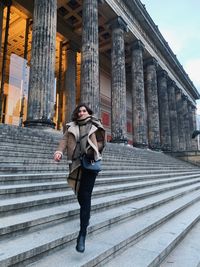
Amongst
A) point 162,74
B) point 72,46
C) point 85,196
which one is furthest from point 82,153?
point 162,74

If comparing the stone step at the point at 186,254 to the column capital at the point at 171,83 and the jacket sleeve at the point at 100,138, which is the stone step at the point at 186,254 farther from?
the column capital at the point at 171,83

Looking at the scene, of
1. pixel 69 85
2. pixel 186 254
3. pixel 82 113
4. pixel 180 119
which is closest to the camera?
pixel 82 113

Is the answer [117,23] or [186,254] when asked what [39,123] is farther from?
[117,23]

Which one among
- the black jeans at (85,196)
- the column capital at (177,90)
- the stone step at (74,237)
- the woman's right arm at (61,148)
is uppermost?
the column capital at (177,90)

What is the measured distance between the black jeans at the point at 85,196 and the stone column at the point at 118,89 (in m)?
14.3

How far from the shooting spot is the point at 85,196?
247 cm

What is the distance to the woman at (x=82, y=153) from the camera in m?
2.47

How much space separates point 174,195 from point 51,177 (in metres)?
3.63

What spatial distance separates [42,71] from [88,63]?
13.5 ft

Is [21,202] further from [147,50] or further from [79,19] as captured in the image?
[147,50]

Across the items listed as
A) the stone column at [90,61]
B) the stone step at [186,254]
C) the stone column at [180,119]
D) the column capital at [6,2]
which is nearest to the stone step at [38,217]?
the stone step at [186,254]

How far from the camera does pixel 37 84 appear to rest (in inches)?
432

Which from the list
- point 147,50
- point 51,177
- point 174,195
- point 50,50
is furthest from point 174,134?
point 51,177

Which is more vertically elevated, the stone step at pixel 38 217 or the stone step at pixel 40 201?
the stone step at pixel 40 201
